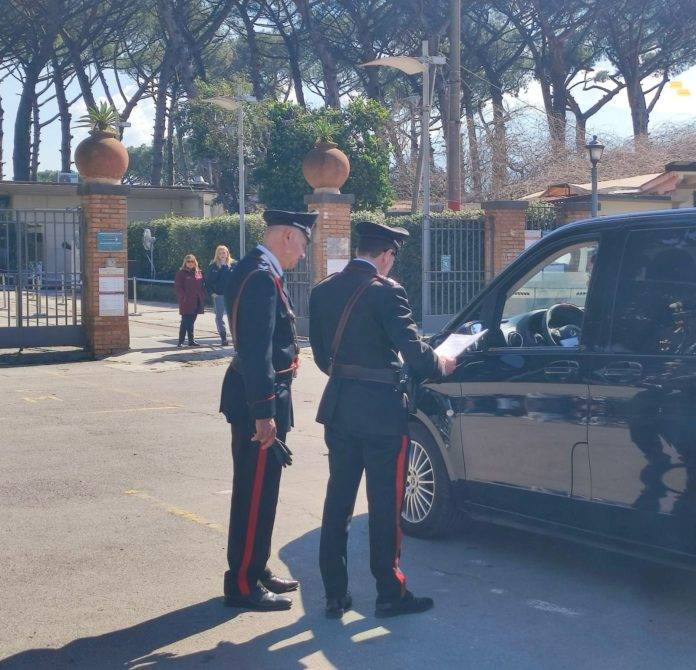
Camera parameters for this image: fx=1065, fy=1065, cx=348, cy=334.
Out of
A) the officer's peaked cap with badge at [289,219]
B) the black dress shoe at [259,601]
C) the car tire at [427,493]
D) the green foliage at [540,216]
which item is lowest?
the black dress shoe at [259,601]

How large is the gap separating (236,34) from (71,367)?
33907 millimetres

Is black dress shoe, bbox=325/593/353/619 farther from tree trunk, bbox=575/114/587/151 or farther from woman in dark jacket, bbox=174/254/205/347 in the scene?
tree trunk, bbox=575/114/587/151

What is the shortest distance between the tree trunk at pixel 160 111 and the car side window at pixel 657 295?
44.5m

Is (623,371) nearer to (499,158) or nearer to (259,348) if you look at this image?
(259,348)

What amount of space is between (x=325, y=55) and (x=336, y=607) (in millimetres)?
37707

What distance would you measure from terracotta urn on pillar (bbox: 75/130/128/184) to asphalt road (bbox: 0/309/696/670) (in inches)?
322

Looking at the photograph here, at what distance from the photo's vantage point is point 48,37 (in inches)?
1698

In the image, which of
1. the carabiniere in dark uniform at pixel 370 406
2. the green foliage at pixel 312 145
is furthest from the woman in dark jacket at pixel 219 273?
the green foliage at pixel 312 145

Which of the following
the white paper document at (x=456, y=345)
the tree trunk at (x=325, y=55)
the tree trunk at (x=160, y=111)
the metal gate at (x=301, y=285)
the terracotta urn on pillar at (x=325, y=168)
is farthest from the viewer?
the tree trunk at (x=160, y=111)

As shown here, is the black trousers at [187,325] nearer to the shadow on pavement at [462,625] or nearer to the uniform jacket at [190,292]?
the uniform jacket at [190,292]

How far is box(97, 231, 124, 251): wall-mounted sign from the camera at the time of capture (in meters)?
15.8

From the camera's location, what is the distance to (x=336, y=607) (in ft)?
15.7

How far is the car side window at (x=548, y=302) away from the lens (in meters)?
5.28

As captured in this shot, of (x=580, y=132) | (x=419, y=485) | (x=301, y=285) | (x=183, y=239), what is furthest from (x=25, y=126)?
(x=419, y=485)
